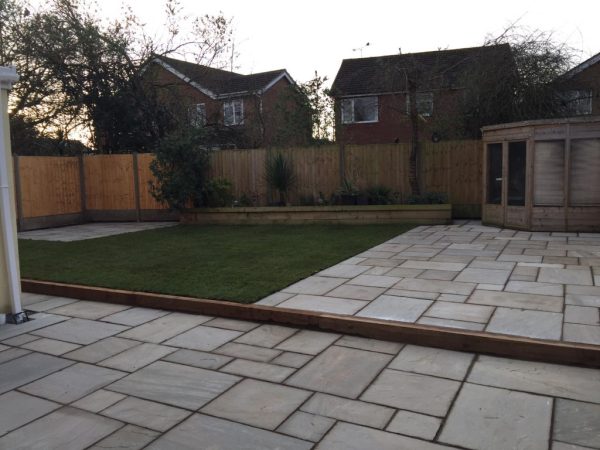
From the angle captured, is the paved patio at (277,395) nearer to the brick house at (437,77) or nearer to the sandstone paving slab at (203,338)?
the sandstone paving slab at (203,338)

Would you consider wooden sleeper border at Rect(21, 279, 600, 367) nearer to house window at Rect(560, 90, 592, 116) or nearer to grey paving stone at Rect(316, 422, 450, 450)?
grey paving stone at Rect(316, 422, 450, 450)

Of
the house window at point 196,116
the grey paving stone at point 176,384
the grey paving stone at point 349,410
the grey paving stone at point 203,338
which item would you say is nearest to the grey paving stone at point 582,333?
the grey paving stone at point 349,410

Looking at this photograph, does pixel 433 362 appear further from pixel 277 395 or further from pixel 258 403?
pixel 258 403

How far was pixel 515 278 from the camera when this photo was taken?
550 centimetres

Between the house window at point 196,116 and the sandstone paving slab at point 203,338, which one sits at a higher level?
the house window at point 196,116

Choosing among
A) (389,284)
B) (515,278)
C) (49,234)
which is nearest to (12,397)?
(389,284)

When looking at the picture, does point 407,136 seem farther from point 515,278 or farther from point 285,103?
point 515,278

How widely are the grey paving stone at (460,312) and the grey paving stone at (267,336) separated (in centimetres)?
122

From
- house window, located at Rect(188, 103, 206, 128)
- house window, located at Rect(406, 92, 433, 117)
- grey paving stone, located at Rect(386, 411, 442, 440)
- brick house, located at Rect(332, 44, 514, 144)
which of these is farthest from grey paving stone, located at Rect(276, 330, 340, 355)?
house window, located at Rect(188, 103, 206, 128)

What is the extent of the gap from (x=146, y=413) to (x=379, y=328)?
1.88 metres

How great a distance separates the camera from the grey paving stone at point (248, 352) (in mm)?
3672

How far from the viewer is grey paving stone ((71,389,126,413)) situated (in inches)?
117

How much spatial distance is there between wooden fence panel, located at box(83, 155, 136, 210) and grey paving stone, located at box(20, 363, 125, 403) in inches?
413

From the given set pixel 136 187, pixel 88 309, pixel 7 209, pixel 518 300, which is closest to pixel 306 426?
pixel 518 300
